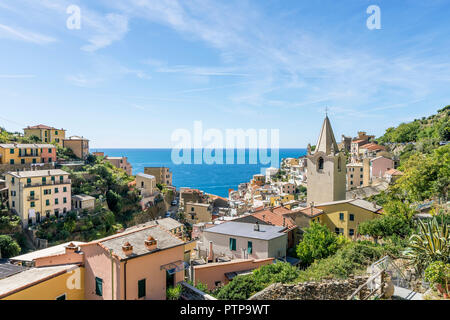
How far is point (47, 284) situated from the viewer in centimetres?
848

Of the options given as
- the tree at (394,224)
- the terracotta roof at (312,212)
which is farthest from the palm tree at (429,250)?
the terracotta roof at (312,212)

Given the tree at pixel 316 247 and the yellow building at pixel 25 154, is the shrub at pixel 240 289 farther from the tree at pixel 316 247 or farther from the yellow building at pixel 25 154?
the yellow building at pixel 25 154

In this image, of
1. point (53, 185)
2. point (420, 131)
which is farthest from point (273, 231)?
point (420, 131)

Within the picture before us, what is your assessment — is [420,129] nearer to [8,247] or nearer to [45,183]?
[45,183]

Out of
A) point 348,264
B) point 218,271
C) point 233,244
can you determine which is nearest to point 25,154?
point 233,244

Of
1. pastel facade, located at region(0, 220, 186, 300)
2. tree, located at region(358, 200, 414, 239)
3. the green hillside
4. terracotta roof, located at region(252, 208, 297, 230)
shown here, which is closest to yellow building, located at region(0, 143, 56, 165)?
terracotta roof, located at region(252, 208, 297, 230)

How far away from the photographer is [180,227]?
94.6ft

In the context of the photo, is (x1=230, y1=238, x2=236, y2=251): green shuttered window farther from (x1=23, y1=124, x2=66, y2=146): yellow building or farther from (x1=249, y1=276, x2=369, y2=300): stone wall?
(x1=23, y1=124, x2=66, y2=146): yellow building

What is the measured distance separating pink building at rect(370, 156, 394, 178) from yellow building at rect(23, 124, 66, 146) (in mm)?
55899

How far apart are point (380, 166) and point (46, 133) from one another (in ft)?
192

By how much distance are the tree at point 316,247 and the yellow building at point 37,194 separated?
27.3m

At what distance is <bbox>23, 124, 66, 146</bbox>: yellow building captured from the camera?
46.0 meters
